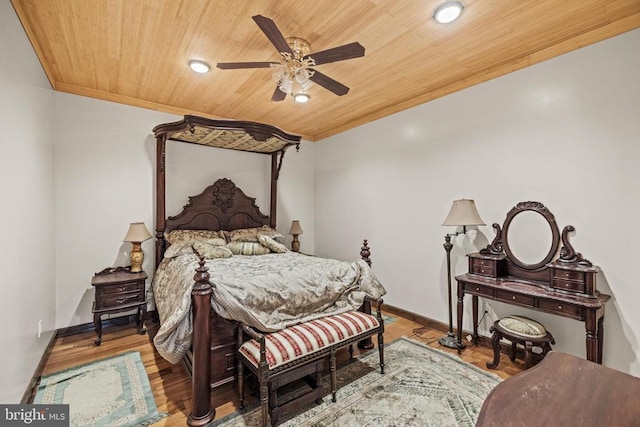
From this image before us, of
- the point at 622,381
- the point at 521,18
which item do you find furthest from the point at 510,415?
the point at 521,18

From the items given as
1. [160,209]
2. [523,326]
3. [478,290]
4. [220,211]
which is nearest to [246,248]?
[220,211]

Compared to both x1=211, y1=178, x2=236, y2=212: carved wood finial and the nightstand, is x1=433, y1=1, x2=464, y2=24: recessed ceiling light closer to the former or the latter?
x1=211, y1=178, x2=236, y2=212: carved wood finial

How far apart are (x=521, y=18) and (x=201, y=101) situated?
3.45 metres

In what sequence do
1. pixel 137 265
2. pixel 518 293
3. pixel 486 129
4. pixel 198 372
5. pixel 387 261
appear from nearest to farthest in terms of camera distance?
pixel 198 372, pixel 518 293, pixel 486 129, pixel 137 265, pixel 387 261

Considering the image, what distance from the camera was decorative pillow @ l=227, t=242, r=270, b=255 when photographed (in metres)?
3.78

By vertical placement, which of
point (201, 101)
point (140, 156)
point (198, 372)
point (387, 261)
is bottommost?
point (198, 372)

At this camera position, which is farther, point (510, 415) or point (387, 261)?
point (387, 261)

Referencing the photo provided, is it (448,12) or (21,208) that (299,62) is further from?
(21,208)

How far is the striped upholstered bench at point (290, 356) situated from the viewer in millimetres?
1873

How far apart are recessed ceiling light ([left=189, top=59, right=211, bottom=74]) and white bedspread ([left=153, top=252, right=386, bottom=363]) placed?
1.91 meters

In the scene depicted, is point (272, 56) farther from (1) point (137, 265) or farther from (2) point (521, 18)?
(1) point (137, 265)

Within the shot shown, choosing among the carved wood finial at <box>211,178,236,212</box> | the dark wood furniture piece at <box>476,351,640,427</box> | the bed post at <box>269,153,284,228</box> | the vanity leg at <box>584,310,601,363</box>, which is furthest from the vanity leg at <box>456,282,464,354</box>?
the carved wood finial at <box>211,178,236,212</box>

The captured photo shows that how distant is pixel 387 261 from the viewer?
4066mm

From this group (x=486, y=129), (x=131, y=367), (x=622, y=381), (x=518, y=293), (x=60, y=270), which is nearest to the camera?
(x=622, y=381)
